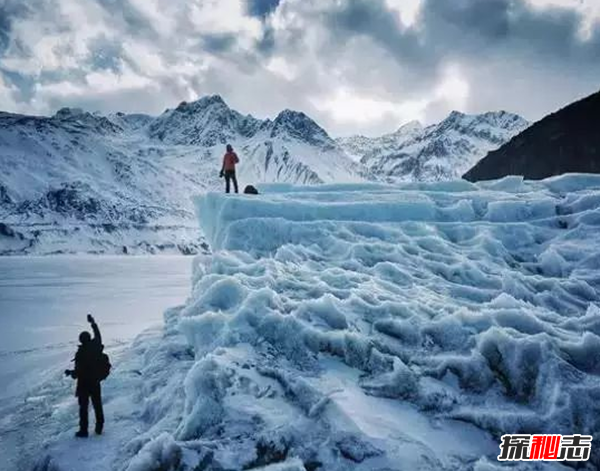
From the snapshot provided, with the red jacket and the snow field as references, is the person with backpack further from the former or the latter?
the red jacket

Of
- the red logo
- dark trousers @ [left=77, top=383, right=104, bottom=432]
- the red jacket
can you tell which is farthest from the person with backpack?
the red jacket

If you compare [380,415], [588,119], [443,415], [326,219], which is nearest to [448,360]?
[443,415]

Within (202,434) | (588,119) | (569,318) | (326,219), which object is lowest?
(202,434)

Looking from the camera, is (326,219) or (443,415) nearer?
(443,415)

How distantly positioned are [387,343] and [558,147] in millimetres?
45068

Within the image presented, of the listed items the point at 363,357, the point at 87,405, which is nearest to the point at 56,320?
the point at 87,405

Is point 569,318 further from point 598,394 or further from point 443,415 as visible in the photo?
point 443,415

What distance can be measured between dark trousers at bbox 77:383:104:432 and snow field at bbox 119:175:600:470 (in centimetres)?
183

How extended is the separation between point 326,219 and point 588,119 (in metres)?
38.1

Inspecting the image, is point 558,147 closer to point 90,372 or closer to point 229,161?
point 229,161

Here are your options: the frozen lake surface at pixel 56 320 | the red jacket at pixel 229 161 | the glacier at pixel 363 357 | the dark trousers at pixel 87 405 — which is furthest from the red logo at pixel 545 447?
the red jacket at pixel 229 161

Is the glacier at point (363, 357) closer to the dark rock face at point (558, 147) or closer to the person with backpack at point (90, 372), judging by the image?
the person with backpack at point (90, 372)

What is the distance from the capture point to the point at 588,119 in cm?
4319

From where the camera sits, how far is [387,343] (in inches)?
332
